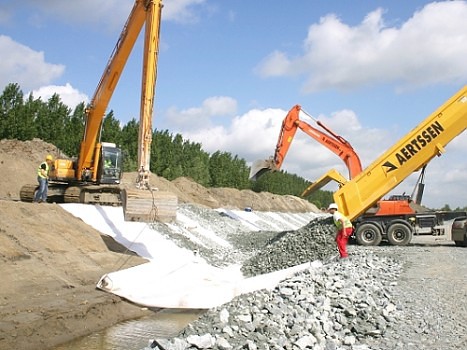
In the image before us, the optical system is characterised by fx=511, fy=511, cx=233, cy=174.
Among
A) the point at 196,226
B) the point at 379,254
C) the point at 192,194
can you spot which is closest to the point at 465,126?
the point at 379,254

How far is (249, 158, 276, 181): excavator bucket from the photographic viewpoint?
825 inches

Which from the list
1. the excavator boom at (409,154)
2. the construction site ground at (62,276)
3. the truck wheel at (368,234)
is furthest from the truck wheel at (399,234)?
the excavator boom at (409,154)

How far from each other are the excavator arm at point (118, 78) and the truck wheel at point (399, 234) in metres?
8.56

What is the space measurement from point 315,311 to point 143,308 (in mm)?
3999

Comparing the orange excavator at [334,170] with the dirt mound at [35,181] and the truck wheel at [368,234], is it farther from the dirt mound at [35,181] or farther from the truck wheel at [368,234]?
the dirt mound at [35,181]

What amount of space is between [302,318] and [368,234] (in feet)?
33.9

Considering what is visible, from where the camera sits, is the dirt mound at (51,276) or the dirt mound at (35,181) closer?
the dirt mound at (51,276)

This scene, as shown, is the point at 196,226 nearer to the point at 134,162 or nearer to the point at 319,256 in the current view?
the point at 319,256

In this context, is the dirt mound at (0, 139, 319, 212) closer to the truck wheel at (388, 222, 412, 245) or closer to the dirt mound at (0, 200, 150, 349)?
the dirt mound at (0, 200, 150, 349)

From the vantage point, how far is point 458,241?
16094 mm

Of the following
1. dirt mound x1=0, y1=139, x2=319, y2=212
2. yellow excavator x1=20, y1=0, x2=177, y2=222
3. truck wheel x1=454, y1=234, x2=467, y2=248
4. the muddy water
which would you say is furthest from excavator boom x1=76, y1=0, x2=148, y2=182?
truck wheel x1=454, y1=234, x2=467, y2=248

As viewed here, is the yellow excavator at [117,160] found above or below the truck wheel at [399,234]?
above

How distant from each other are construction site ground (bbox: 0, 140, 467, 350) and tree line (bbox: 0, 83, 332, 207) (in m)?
14.1

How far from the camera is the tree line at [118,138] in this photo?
34.1 meters
